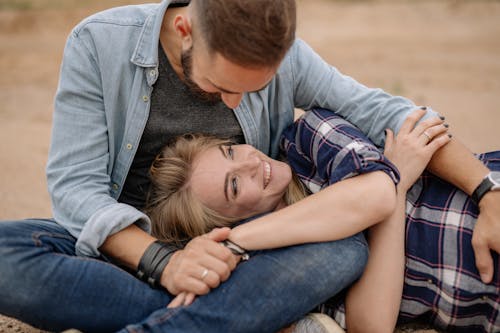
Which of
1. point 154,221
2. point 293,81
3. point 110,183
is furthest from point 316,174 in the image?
point 110,183

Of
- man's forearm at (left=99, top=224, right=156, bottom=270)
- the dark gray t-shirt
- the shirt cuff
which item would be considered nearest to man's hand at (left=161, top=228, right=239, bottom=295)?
man's forearm at (left=99, top=224, right=156, bottom=270)

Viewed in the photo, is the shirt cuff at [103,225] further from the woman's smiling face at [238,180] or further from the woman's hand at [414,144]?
the woman's hand at [414,144]

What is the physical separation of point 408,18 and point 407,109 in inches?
400

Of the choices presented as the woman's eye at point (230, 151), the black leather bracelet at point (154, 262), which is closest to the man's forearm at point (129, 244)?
the black leather bracelet at point (154, 262)

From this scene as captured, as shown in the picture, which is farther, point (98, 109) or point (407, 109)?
point (407, 109)

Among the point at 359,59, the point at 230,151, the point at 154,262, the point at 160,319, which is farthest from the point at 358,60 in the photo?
the point at 160,319

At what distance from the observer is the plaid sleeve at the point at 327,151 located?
2.47 meters

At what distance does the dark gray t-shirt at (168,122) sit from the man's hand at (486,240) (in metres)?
1.17

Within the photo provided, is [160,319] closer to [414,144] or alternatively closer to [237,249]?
[237,249]

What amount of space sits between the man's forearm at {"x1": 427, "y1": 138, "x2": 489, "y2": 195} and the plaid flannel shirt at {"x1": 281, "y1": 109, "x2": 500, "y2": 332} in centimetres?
6

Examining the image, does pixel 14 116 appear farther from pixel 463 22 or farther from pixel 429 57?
pixel 463 22

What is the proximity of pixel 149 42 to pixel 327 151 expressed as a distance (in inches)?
36.2

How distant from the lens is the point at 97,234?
2391mm

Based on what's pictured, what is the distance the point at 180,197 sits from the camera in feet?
8.93
